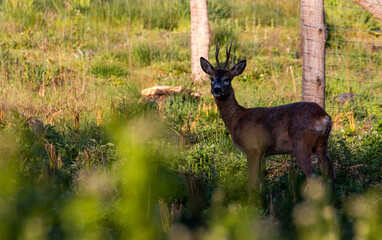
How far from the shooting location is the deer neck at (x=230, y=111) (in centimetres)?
545

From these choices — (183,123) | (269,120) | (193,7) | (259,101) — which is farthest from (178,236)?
(193,7)

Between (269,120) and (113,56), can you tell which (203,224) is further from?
(113,56)

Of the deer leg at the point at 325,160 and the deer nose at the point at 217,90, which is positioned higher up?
the deer nose at the point at 217,90

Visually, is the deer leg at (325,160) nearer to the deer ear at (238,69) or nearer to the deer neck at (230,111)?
the deer neck at (230,111)

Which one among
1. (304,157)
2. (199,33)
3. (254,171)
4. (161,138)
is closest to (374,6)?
(304,157)

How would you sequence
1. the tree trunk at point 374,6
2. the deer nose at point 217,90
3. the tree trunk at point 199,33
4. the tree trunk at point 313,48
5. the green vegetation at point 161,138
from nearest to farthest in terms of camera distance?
the green vegetation at point 161,138 → the tree trunk at point 374,6 → the deer nose at point 217,90 → the tree trunk at point 313,48 → the tree trunk at point 199,33

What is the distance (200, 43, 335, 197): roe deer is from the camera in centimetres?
460

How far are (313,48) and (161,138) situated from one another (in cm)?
392

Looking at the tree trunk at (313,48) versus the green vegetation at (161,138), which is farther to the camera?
the tree trunk at (313,48)

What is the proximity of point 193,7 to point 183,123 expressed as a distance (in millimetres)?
3369

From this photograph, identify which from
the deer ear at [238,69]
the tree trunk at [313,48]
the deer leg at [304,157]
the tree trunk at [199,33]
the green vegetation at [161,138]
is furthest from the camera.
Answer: the tree trunk at [199,33]

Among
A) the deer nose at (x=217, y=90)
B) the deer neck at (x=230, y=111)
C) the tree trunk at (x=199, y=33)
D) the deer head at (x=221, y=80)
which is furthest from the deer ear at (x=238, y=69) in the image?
the tree trunk at (x=199, y=33)

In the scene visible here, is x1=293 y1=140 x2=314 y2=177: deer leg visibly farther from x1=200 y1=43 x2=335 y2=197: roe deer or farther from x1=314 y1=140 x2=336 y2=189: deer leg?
x1=314 y1=140 x2=336 y2=189: deer leg

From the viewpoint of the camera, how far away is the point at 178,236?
5.69 feet
